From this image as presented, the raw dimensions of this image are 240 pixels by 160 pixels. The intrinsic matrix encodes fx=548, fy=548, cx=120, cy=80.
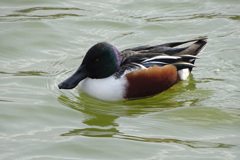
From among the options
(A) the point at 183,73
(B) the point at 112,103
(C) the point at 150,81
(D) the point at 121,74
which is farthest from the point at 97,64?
(A) the point at 183,73

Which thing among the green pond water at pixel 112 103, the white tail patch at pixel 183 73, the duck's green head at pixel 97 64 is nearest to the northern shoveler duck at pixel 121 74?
the duck's green head at pixel 97 64

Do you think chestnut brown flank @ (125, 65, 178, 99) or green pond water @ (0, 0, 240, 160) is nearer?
green pond water @ (0, 0, 240, 160)

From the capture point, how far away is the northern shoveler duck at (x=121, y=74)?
7.84 m

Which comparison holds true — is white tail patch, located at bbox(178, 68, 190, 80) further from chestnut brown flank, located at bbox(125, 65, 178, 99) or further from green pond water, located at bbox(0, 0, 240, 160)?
chestnut brown flank, located at bbox(125, 65, 178, 99)

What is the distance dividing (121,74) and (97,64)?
377 mm

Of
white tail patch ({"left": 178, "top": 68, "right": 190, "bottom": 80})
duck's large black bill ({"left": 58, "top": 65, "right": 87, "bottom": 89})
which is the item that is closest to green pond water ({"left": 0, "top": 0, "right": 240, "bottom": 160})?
white tail patch ({"left": 178, "top": 68, "right": 190, "bottom": 80})

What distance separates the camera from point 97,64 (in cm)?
793

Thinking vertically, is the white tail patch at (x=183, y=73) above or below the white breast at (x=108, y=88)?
above

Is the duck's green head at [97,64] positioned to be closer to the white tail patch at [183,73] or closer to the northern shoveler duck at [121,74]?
the northern shoveler duck at [121,74]

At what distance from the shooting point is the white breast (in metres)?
7.83

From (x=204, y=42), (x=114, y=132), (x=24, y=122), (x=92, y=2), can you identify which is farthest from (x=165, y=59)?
(x=92, y=2)

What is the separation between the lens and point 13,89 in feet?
26.8

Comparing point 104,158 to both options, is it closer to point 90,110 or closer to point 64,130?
point 64,130

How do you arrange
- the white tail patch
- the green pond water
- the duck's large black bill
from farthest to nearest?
the white tail patch
the duck's large black bill
the green pond water
